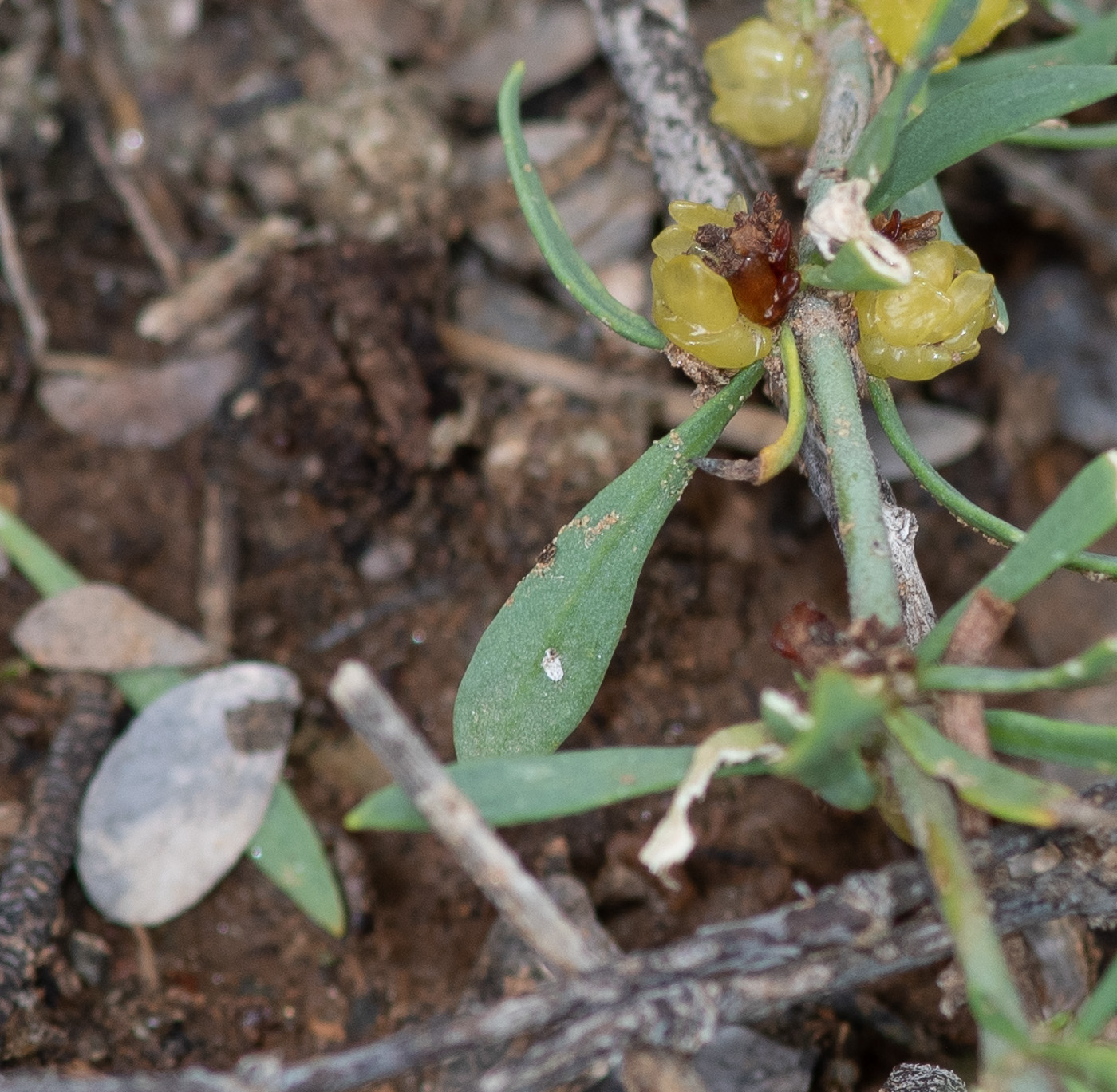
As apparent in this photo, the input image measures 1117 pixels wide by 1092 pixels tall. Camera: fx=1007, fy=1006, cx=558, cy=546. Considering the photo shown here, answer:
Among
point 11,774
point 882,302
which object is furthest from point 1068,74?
point 11,774

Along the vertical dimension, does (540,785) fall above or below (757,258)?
below

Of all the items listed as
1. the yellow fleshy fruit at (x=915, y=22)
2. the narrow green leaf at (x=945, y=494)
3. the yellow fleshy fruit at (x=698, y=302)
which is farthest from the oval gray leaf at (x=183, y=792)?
the yellow fleshy fruit at (x=915, y=22)

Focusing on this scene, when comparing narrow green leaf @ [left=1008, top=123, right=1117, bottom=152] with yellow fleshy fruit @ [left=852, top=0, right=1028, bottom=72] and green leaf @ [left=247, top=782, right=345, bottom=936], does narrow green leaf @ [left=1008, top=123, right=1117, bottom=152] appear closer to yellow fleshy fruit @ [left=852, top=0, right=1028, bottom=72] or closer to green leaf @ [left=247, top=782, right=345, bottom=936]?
yellow fleshy fruit @ [left=852, top=0, right=1028, bottom=72]

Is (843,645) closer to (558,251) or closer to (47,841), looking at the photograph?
(558,251)

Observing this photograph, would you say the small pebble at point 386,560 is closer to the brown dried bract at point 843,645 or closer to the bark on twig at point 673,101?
the bark on twig at point 673,101

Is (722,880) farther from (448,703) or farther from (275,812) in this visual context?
(275,812)

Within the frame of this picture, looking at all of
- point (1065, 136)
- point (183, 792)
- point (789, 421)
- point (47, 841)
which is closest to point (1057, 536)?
point (789, 421)

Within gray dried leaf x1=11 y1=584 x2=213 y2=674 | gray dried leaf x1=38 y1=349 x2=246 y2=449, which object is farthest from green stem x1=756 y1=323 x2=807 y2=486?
gray dried leaf x1=38 y1=349 x2=246 y2=449
